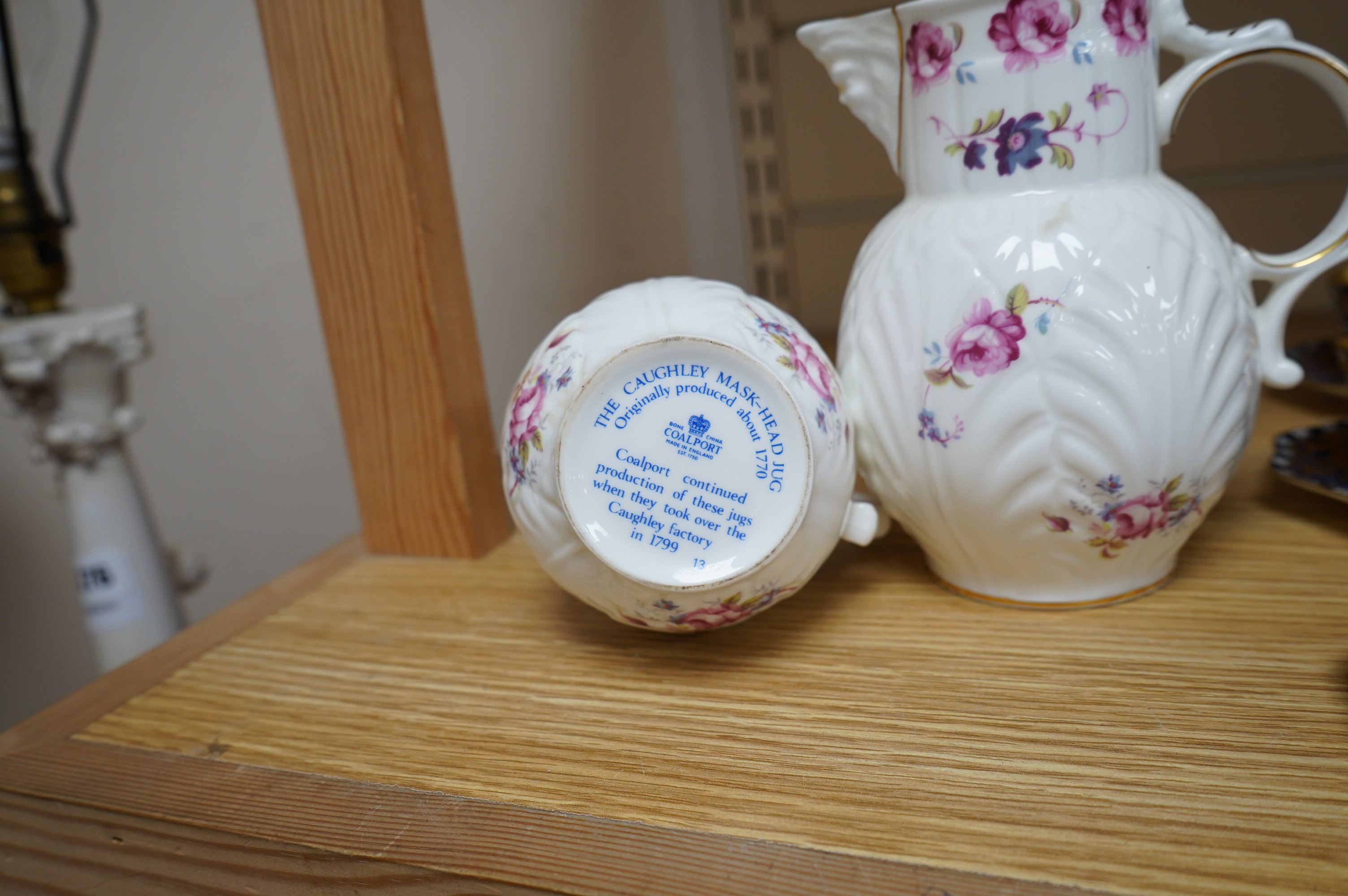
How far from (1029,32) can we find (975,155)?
6 centimetres

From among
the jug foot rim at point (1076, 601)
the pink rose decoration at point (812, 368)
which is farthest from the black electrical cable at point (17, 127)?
the jug foot rim at point (1076, 601)

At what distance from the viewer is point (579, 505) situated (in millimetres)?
414

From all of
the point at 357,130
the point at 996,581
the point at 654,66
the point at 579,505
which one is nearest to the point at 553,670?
the point at 579,505

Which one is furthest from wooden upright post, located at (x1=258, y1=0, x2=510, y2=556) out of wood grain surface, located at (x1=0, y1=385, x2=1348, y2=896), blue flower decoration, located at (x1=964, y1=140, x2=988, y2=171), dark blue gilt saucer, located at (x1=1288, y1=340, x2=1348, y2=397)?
dark blue gilt saucer, located at (x1=1288, y1=340, x2=1348, y2=397)

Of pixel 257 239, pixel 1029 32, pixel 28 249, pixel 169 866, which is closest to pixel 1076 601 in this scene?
pixel 1029 32

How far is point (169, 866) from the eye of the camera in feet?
1.20

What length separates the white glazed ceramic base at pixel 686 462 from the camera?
41 cm

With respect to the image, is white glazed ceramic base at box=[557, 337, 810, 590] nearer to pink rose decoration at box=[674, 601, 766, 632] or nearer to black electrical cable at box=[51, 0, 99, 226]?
pink rose decoration at box=[674, 601, 766, 632]

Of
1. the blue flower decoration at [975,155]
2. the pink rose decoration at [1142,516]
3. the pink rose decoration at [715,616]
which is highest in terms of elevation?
the blue flower decoration at [975,155]

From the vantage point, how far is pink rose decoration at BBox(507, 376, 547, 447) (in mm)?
436

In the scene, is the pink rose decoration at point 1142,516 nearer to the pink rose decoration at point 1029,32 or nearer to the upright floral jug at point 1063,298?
the upright floral jug at point 1063,298

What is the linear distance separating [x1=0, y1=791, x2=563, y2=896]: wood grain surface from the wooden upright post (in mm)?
285

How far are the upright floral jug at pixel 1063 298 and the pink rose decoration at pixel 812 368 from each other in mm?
27

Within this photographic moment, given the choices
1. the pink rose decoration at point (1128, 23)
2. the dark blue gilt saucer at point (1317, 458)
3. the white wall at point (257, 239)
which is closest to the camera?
the pink rose decoration at point (1128, 23)
